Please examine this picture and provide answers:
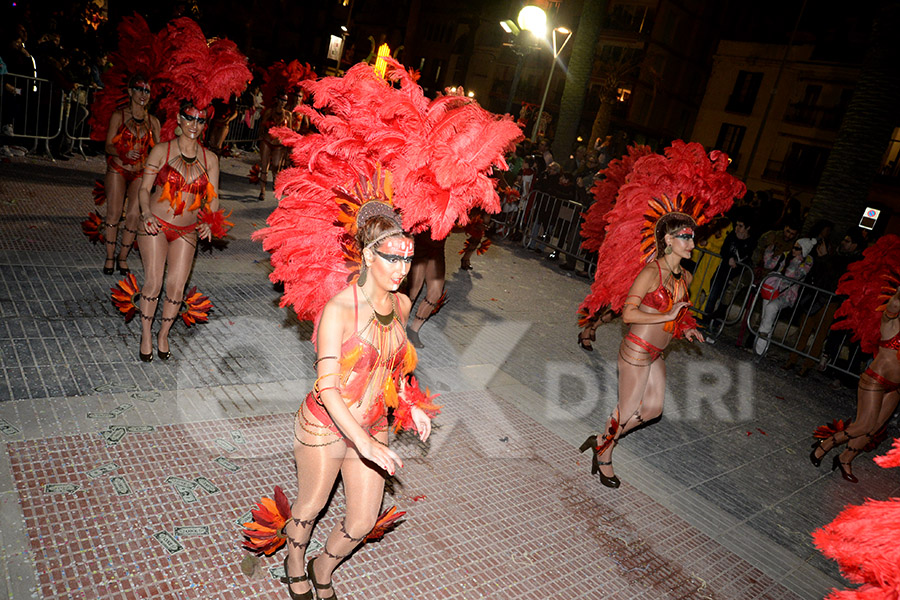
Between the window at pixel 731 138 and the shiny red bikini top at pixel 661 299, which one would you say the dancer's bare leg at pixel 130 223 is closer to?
the shiny red bikini top at pixel 661 299

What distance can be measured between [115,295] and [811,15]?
142ft

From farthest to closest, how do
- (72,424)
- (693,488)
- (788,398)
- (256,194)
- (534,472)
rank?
(256,194) → (788,398) → (693,488) → (534,472) → (72,424)

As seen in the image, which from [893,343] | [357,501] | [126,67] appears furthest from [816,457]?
[126,67]

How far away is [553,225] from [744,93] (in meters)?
32.0

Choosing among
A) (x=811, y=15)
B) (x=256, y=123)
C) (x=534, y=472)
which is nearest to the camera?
(x=534, y=472)

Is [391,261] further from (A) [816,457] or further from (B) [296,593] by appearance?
(A) [816,457]

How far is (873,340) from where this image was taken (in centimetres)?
596

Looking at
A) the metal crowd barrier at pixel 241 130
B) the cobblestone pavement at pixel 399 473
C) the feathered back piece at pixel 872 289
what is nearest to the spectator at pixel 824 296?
the cobblestone pavement at pixel 399 473

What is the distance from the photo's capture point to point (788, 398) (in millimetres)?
8148

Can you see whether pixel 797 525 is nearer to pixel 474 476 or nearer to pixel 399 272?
pixel 474 476

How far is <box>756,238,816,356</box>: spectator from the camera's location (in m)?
9.33

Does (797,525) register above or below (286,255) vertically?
below

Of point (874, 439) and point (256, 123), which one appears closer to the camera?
point (874, 439)

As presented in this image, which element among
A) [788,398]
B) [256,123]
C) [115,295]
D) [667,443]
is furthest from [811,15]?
[115,295]
